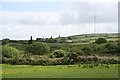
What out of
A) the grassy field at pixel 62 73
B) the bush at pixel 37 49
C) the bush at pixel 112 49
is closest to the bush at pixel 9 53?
the bush at pixel 37 49

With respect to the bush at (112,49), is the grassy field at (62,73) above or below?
below

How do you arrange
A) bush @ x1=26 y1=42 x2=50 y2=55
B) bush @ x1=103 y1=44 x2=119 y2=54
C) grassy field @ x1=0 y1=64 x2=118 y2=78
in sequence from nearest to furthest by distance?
grassy field @ x1=0 y1=64 x2=118 y2=78 → bush @ x1=103 y1=44 x2=119 y2=54 → bush @ x1=26 y1=42 x2=50 y2=55

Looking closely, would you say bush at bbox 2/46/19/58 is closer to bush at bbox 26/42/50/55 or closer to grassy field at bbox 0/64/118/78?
bush at bbox 26/42/50/55

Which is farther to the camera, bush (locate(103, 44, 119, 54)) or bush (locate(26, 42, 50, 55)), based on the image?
bush (locate(26, 42, 50, 55))

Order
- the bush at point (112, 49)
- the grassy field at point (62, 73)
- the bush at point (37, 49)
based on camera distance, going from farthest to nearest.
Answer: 1. the bush at point (37, 49)
2. the bush at point (112, 49)
3. the grassy field at point (62, 73)

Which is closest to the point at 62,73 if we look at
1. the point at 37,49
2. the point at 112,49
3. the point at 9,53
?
the point at 9,53

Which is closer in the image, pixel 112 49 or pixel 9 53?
pixel 9 53

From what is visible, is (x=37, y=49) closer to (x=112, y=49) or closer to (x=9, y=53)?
(x=9, y=53)

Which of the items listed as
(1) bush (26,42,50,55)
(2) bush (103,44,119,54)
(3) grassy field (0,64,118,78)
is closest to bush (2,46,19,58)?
(1) bush (26,42,50,55)

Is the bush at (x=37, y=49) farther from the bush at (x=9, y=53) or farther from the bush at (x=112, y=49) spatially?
the bush at (x=112, y=49)

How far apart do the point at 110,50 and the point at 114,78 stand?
98.5 feet

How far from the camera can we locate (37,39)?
74312 mm

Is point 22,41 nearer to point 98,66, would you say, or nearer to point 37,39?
point 37,39

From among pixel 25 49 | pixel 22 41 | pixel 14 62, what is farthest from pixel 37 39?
pixel 14 62
